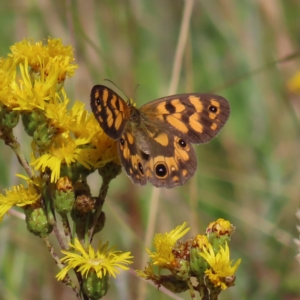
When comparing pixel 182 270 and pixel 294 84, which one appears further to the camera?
pixel 294 84

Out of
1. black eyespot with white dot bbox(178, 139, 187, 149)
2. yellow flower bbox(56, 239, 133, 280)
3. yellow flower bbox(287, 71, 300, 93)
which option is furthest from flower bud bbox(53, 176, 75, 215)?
yellow flower bbox(287, 71, 300, 93)

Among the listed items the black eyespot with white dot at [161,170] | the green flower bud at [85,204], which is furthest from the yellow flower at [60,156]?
the black eyespot with white dot at [161,170]

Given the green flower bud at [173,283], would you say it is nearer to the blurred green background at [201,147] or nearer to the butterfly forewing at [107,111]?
the butterfly forewing at [107,111]

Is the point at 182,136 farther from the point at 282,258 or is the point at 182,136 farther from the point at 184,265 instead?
the point at 282,258

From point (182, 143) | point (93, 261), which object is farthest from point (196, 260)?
point (182, 143)

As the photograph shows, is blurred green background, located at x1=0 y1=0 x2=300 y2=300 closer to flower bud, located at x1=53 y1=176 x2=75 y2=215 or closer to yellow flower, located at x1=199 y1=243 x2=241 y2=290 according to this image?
flower bud, located at x1=53 y1=176 x2=75 y2=215

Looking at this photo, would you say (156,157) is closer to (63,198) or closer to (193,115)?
(193,115)

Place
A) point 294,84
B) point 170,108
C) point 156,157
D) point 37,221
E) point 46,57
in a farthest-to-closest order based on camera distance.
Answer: point 294,84
point 170,108
point 156,157
point 46,57
point 37,221

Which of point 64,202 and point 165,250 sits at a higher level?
point 64,202
